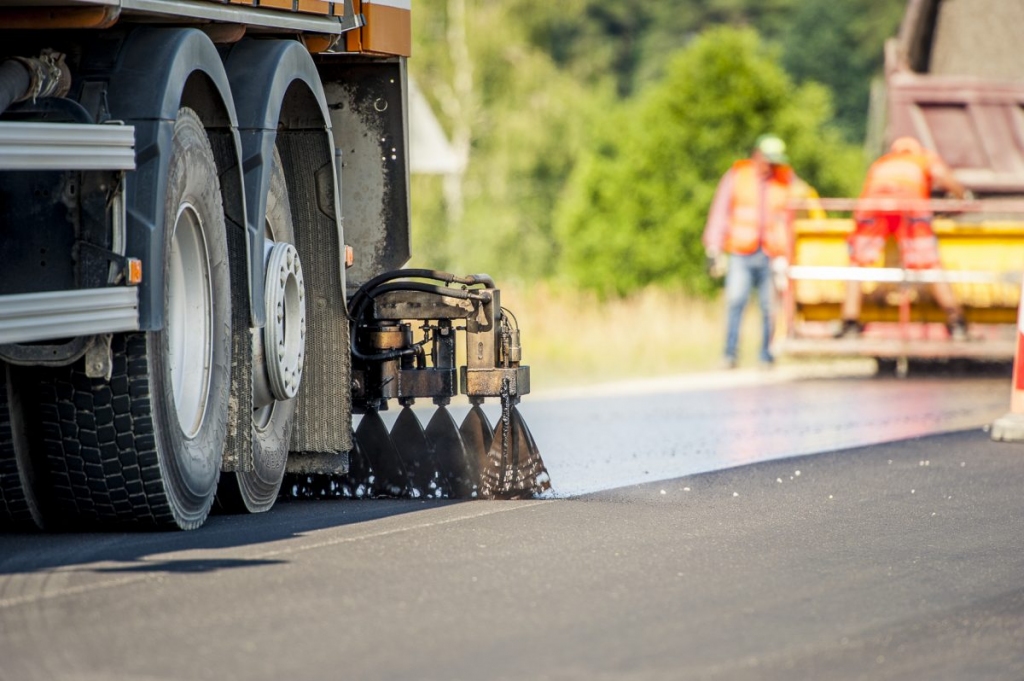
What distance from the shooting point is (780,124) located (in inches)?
955

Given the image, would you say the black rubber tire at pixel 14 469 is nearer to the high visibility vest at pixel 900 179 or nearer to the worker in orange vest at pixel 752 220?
the high visibility vest at pixel 900 179

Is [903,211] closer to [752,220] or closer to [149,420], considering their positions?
[752,220]

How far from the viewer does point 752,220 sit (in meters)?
15.2

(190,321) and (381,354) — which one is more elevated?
(190,321)

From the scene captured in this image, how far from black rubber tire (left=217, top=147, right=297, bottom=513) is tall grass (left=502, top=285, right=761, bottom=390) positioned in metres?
6.82

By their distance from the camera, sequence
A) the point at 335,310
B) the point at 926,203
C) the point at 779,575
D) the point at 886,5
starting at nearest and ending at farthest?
the point at 779,575 → the point at 335,310 → the point at 926,203 → the point at 886,5

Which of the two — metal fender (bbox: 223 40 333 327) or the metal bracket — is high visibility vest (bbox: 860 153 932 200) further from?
the metal bracket

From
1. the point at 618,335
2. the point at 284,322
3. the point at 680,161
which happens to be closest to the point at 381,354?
the point at 284,322

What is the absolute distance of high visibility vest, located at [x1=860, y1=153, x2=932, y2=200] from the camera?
13766 mm

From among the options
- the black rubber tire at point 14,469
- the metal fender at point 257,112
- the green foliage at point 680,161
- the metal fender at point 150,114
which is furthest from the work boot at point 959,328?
the green foliage at point 680,161

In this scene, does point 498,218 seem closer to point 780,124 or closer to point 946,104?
point 780,124

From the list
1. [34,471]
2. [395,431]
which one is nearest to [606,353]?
[395,431]

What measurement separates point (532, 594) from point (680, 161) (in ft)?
66.2

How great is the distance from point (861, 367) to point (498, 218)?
17.2 meters
